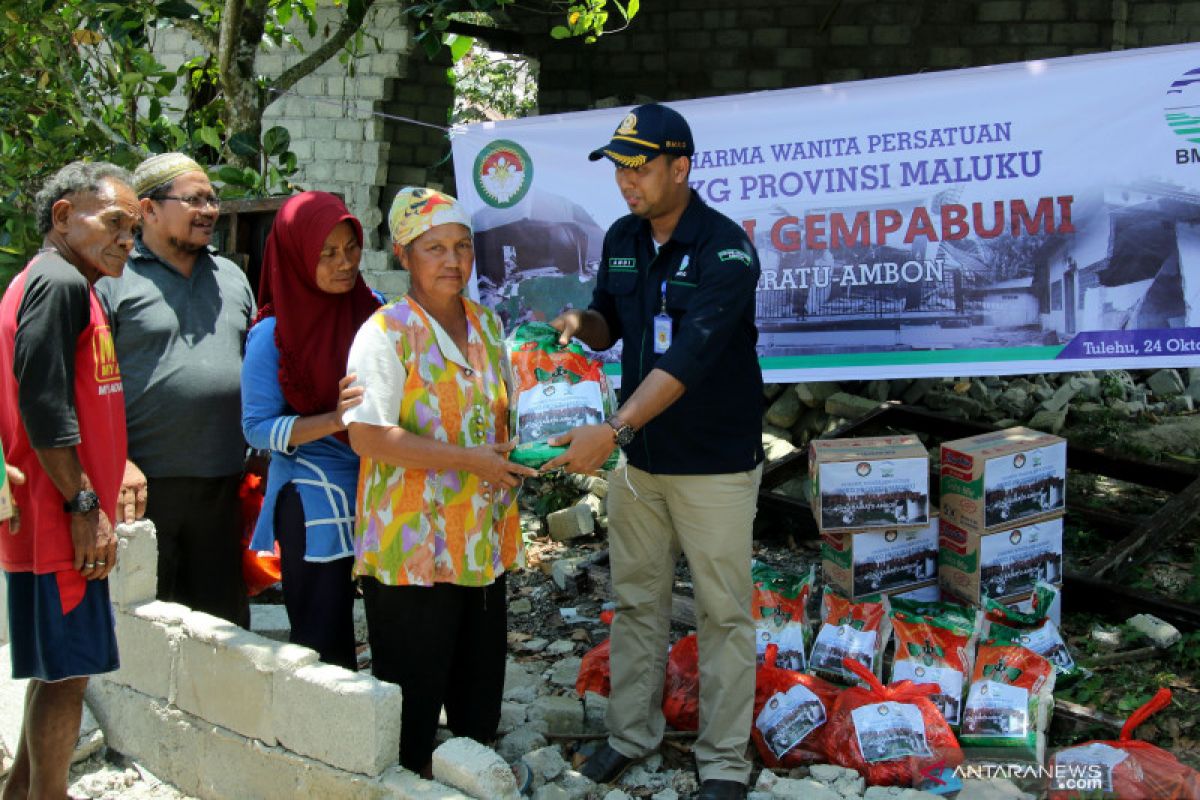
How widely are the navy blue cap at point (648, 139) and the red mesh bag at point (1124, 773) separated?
197 cm

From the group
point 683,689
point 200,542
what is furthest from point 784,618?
point 200,542

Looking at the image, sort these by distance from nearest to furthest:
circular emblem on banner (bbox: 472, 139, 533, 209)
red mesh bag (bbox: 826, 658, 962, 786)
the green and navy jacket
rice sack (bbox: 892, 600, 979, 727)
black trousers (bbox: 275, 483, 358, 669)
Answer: the green and navy jacket < black trousers (bbox: 275, 483, 358, 669) < red mesh bag (bbox: 826, 658, 962, 786) < rice sack (bbox: 892, 600, 979, 727) < circular emblem on banner (bbox: 472, 139, 533, 209)

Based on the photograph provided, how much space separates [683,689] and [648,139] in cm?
191

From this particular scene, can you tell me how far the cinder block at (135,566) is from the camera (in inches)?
141

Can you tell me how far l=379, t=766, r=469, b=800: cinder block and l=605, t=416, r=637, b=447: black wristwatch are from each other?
100cm

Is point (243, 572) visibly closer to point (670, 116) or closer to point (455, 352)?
point (455, 352)

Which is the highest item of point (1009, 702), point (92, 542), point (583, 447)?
point (583, 447)

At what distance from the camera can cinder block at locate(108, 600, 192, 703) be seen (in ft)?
11.8

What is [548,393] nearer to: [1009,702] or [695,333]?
[695,333]

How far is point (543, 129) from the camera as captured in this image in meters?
5.90

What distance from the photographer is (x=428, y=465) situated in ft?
9.78

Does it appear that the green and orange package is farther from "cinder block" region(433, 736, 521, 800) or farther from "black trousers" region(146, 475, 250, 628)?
"black trousers" region(146, 475, 250, 628)

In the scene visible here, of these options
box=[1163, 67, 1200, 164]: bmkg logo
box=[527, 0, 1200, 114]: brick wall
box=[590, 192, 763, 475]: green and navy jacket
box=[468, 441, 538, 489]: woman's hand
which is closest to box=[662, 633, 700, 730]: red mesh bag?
box=[590, 192, 763, 475]: green and navy jacket

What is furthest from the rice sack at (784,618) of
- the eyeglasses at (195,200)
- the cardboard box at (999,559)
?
the eyeglasses at (195,200)
